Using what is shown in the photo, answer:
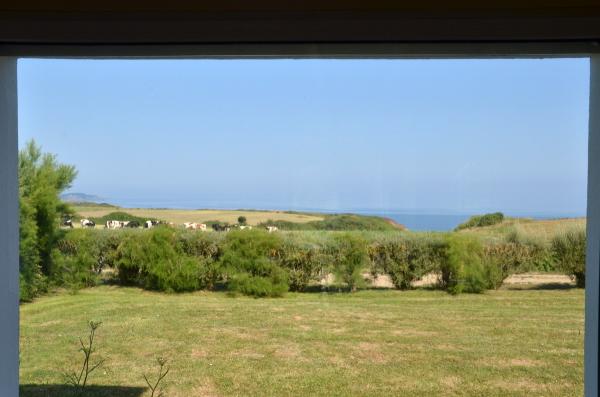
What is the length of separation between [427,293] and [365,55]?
2.95 feet

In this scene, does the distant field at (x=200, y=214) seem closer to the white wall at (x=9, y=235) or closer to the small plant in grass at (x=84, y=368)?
the white wall at (x=9, y=235)

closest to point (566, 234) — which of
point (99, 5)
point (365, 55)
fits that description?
point (365, 55)

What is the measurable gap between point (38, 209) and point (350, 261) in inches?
47.0

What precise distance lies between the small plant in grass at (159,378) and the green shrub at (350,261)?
71 cm

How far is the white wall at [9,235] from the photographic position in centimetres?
183

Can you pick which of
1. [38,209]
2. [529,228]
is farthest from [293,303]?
[38,209]

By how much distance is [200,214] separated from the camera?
1.96 m

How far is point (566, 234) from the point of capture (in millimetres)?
1847

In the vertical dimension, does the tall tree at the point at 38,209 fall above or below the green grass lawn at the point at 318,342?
above

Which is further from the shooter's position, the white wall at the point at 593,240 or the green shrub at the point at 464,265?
the green shrub at the point at 464,265

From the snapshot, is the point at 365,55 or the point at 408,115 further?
the point at 408,115

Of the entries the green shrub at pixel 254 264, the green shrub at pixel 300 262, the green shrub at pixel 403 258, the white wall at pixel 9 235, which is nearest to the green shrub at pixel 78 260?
the white wall at pixel 9 235

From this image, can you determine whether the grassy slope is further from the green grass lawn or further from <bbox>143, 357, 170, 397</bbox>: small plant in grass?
<bbox>143, 357, 170, 397</bbox>: small plant in grass

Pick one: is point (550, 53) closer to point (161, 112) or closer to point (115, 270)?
point (161, 112)
